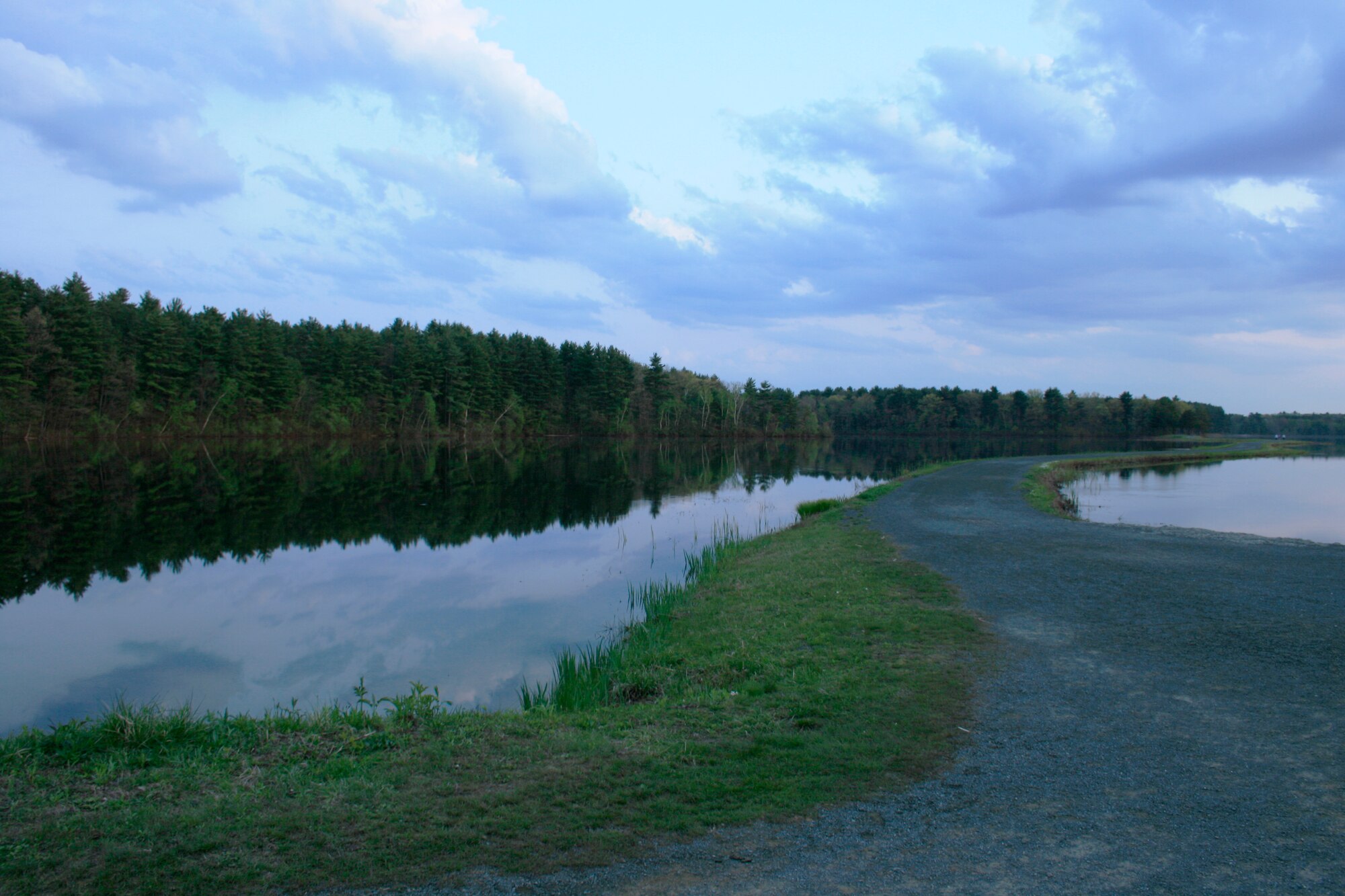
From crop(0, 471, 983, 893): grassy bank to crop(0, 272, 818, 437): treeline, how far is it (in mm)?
59737

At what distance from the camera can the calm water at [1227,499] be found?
76.4 feet

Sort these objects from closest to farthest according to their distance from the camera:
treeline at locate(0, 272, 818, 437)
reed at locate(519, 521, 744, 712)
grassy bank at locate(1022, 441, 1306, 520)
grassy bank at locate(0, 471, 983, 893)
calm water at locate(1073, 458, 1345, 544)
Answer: grassy bank at locate(0, 471, 983, 893)
reed at locate(519, 521, 744, 712)
calm water at locate(1073, 458, 1345, 544)
grassy bank at locate(1022, 441, 1306, 520)
treeline at locate(0, 272, 818, 437)

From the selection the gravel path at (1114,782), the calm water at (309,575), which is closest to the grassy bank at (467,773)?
the gravel path at (1114,782)

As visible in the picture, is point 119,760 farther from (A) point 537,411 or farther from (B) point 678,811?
(A) point 537,411

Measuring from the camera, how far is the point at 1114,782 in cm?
523

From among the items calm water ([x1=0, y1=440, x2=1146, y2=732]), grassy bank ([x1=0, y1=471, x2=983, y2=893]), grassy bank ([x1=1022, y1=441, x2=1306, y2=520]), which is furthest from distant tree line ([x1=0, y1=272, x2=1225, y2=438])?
grassy bank ([x1=0, y1=471, x2=983, y2=893])

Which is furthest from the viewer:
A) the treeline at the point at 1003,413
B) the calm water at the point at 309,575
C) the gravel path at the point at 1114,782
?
the treeline at the point at 1003,413

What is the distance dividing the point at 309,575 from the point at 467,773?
12338 mm

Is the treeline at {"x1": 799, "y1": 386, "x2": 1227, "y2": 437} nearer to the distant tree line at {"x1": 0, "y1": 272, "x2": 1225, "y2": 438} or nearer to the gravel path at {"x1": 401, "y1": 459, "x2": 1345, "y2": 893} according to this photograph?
the distant tree line at {"x1": 0, "y1": 272, "x2": 1225, "y2": 438}

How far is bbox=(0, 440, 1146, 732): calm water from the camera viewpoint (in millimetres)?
9703

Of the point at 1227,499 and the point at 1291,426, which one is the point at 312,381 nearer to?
the point at 1227,499

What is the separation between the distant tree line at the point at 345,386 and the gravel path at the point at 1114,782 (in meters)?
63.5

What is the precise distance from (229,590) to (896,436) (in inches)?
5444

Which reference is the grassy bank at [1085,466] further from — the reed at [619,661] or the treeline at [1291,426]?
the treeline at [1291,426]
